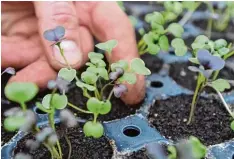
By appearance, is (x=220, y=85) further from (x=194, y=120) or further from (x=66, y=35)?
(x=66, y=35)

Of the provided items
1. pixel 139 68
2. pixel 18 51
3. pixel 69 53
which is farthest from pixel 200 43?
pixel 18 51

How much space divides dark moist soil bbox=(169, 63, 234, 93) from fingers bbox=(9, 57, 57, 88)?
0.31m

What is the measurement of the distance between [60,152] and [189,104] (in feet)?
1.10

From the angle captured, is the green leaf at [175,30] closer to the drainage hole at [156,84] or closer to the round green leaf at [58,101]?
the drainage hole at [156,84]

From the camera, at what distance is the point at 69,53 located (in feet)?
3.19

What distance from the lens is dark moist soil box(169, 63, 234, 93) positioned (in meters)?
1.12

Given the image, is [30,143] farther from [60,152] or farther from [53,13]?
[53,13]

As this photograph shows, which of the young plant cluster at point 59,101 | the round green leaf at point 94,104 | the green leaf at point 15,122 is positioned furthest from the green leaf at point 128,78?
the green leaf at point 15,122

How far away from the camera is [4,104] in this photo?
1.02 meters

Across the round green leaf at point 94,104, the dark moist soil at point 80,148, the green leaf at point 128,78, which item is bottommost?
the dark moist soil at point 80,148

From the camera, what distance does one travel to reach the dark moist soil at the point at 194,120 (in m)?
0.94

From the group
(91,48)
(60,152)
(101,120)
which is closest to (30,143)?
(60,152)

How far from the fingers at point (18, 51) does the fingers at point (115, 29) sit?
5.4 inches

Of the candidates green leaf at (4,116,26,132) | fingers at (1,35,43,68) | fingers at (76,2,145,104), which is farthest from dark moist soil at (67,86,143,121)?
green leaf at (4,116,26,132)
